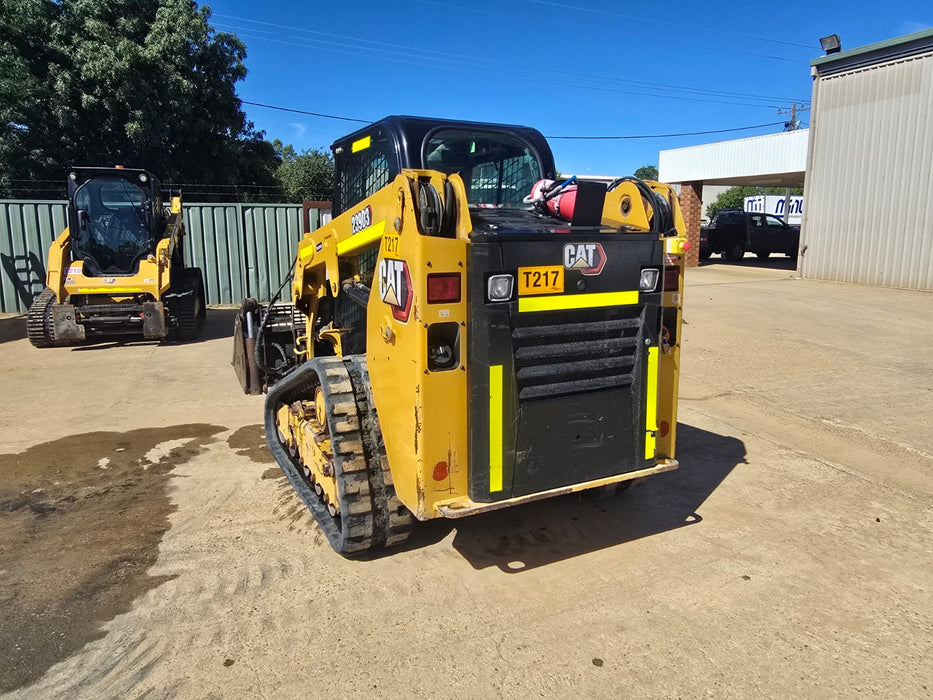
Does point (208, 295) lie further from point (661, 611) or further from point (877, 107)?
point (877, 107)

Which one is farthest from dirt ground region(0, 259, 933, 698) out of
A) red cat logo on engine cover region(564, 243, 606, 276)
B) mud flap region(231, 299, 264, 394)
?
red cat logo on engine cover region(564, 243, 606, 276)

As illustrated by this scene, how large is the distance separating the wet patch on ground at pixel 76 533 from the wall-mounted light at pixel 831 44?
17.4 m

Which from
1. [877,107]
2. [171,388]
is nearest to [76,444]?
[171,388]

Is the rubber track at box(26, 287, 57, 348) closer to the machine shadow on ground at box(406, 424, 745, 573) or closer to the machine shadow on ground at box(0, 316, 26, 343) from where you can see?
the machine shadow on ground at box(0, 316, 26, 343)

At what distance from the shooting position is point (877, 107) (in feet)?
52.4

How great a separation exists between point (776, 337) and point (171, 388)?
8.44m

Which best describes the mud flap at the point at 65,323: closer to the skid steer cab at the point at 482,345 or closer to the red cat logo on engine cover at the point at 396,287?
the skid steer cab at the point at 482,345

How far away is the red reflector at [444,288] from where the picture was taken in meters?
3.04

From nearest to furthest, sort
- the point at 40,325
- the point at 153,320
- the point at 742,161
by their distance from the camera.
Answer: the point at 40,325 → the point at 153,320 → the point at 742,161

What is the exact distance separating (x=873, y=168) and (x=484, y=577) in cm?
1650

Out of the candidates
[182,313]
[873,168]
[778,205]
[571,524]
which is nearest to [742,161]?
[873,168]

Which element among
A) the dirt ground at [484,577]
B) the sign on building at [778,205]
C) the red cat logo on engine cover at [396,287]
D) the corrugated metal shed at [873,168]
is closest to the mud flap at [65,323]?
the dirt ground at [484,577]

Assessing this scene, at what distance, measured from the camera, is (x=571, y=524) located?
14.0 feet

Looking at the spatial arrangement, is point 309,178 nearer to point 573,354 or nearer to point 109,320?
point 109,320
